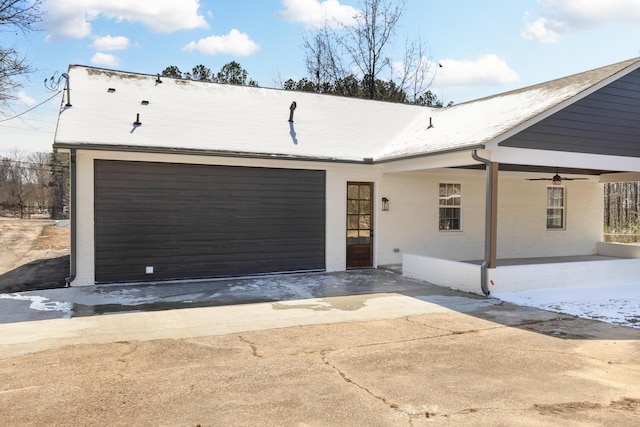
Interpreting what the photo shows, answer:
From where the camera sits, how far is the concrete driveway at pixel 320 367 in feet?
12.3

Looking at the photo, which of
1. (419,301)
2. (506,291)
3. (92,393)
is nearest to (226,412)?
(92,393)

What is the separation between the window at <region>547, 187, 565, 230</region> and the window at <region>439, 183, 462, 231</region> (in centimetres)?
347

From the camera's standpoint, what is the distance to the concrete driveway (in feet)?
12.3

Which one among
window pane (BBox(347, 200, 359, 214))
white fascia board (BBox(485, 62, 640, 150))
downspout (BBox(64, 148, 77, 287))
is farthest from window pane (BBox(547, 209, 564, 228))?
downspout (BBox(64, 148, 77, 287))

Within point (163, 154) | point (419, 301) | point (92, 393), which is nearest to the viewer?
A: point (92, 393)

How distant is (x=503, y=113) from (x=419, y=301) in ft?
15.7

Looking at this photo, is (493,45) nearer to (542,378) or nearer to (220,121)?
(220,121)

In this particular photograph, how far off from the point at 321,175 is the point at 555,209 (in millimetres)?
8070

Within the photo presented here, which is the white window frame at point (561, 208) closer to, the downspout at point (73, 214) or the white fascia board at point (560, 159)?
the white fascia board at point (560, 159)

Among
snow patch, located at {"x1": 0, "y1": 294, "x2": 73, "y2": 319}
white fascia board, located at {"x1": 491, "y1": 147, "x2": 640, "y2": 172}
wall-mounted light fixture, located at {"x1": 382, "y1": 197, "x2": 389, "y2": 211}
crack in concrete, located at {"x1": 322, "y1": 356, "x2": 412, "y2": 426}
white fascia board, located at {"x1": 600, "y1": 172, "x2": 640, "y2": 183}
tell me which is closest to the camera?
crack in concrete, located at {"x1": 322, "y1": 356, "x2": 412, "y2": 426}

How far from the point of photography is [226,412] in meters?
3.74

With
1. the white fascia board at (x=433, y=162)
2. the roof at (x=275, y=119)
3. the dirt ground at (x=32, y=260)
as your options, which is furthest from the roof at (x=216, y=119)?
the dirt ground at (x=32, y=260)

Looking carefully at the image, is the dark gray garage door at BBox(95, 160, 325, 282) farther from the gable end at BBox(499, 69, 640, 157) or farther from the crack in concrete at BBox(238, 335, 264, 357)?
the gable end at BBox(499, 69, 640, 157)

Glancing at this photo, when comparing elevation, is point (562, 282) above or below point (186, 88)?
below
